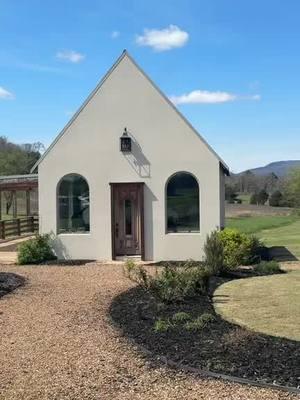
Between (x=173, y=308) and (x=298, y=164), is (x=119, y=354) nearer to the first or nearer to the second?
(x=173, y=308)

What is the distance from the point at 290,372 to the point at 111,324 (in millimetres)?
3422

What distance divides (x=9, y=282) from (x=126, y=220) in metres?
6.04

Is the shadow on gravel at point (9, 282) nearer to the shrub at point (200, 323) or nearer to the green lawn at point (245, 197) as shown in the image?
the shrub at point (200, 323)

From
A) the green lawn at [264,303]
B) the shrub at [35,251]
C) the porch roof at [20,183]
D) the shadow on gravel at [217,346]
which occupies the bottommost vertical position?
the green lawn at [264,303]

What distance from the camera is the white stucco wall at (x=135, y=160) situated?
17.5m

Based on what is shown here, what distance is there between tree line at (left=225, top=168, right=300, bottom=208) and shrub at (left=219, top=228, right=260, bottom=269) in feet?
101

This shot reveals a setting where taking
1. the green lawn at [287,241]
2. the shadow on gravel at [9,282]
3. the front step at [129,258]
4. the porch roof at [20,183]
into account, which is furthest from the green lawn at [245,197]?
the shadow on gravel at [9,282]

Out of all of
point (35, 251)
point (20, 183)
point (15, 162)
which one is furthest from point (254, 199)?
point (35, 251)

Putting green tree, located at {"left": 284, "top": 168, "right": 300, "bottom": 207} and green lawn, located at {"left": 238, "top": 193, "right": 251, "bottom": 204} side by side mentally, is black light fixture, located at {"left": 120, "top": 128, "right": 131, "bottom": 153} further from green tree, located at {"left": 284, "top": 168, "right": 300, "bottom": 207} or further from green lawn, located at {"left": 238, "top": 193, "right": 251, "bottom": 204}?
green lawn, located at {"left": 238, "top": 193, "right": 251, "bottom": 204}

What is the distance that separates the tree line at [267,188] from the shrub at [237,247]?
3091cm

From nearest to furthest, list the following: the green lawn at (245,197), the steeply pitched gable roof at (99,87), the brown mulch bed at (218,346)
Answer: the brown mulch bed at (218,346)
the steeply pitched gable roof at (99,87)
the green lawn at (245,197)

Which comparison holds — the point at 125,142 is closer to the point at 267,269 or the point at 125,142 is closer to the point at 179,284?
the point at 267,269

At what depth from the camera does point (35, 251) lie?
17.6 metres

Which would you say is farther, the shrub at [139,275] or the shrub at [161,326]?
the shrub at [139,275]
